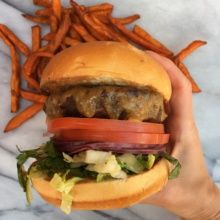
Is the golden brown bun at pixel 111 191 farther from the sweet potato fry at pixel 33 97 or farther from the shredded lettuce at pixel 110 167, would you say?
the sweet potato fry at pixel 33 97

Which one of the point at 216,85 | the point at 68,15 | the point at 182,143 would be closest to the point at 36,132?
the point at 68,15

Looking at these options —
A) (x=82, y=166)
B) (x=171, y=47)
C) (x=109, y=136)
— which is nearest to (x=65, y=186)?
(x=82, y=166)

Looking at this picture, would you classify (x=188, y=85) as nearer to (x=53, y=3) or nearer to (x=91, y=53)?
(x=91, y=53)

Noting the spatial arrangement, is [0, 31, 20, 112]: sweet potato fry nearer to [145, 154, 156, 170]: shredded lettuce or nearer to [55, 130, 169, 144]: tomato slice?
[55, 130, 169, 144]: tomato slice

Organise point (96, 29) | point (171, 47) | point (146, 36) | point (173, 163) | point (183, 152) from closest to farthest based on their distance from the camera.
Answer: point (173, 163)
point (183, 152)
point (96, 29)
point (146, 36)
point (171, 47)

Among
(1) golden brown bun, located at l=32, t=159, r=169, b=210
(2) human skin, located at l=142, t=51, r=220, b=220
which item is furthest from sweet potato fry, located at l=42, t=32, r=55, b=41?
(1) golden brown bun, located at l=32, t=159, r=169, b=210

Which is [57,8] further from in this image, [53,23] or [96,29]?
[96,29]
